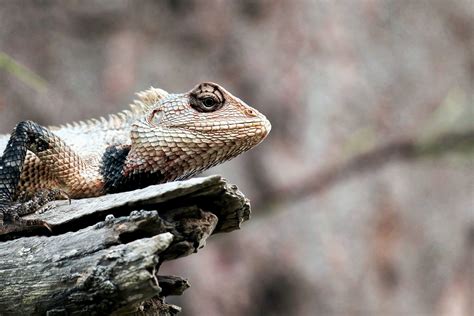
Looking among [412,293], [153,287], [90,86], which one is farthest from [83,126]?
[412,293]

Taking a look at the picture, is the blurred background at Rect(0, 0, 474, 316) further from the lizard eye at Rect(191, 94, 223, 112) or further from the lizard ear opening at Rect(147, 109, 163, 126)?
the lizard eye at Rect(191, 94, 223, 112)

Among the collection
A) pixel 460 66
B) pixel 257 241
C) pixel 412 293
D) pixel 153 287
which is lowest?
pixel 153 287

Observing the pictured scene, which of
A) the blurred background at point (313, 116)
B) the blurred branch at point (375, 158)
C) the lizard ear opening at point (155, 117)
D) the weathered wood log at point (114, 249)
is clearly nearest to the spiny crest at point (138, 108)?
the lizard ear opening at point (155, 117)

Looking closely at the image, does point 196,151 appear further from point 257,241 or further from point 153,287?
point 257,241

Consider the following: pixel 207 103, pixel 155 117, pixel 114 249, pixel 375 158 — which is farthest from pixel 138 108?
pixel 375 158

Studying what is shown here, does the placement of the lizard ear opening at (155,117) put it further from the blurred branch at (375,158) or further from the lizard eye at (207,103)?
the blurred branch at (375,158)

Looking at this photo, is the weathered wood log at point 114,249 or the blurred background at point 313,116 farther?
the blurred background at point 313,116
